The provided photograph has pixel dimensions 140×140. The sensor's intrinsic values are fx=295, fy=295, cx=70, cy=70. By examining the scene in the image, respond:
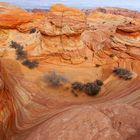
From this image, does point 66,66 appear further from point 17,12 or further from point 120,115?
point 120,115

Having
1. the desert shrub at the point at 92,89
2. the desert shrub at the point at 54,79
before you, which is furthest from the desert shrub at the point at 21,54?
the desert shrub at the point at 92,89

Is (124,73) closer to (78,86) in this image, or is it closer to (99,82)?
(99,82)

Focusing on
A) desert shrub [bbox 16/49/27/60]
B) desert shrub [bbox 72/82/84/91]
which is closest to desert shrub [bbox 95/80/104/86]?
desert shrub [bbox 72/82/84/91]

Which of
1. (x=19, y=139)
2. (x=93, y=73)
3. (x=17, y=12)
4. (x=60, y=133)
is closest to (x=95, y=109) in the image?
(x=60, y=133)

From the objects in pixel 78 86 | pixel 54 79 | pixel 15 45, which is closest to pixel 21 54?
pixel 15 45

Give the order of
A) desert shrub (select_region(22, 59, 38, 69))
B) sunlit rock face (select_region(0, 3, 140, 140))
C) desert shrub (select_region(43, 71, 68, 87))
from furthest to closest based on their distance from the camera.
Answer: desert shrub (select_region(22, 59, 38, 69)) → desert shrub (select_region(43, 71, 68, 87)) → sunlit rock face (select_region(0, 3, 140, 140))

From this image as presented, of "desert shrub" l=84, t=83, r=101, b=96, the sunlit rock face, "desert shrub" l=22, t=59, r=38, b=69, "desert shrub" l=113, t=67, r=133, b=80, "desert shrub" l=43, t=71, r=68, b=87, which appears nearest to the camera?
the sunlit rock face

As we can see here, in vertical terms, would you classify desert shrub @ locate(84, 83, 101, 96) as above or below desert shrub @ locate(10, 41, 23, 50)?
above

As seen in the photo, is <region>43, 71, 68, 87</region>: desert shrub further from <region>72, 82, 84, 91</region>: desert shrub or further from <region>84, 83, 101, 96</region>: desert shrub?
<region>84, 83, 101, 96</region>: desert shrub
